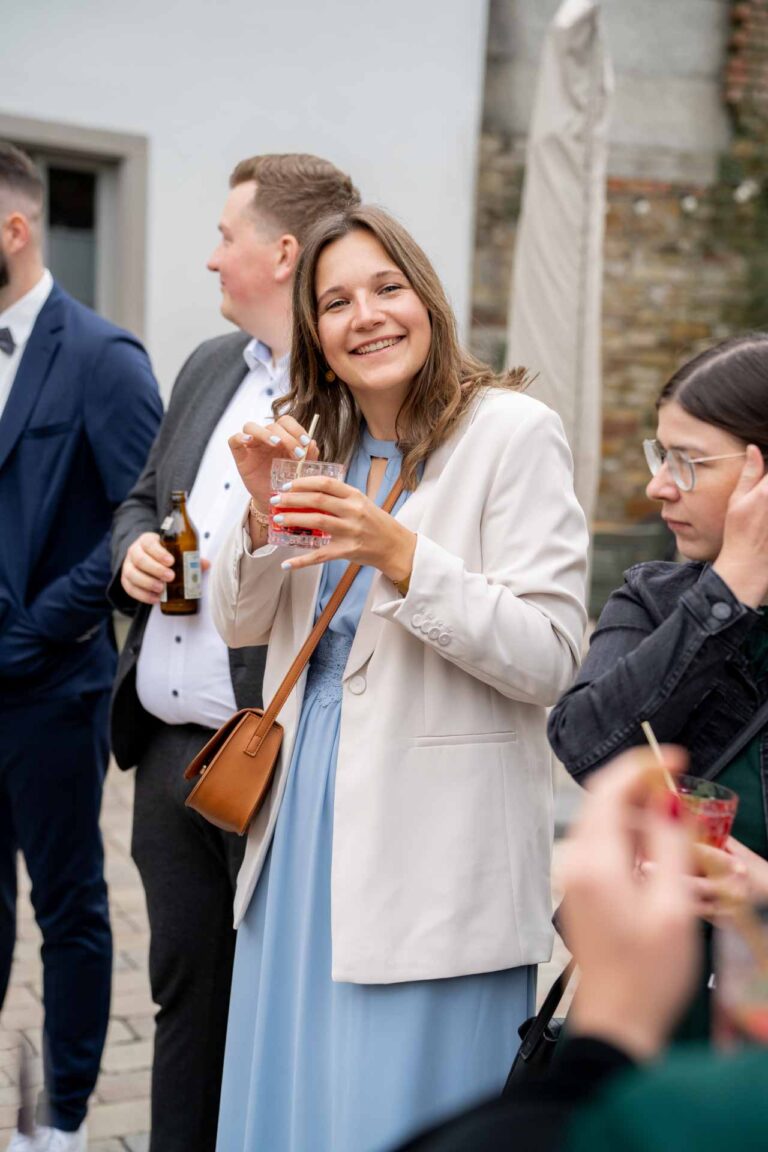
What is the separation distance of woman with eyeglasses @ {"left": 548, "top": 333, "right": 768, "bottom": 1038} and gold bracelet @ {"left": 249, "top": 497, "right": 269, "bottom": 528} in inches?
27.5

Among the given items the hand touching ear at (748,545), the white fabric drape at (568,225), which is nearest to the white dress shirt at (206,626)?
the hand touching ear at (748,545)

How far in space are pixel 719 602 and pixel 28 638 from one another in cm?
201

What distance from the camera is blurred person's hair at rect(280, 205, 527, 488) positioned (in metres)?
2.30

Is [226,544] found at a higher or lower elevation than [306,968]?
higher

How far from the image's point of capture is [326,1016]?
2264mm

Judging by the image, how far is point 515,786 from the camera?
221 centimetres

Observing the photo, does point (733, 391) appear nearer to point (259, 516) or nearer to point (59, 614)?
point (259, 516)

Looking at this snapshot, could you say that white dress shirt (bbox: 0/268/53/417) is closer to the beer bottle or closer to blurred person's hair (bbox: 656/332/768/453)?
the beer bottle

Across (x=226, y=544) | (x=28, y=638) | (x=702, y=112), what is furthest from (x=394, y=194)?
(x=226, y=544)

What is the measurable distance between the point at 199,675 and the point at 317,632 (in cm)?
57

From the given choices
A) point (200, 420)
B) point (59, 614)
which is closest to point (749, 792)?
point (200, 420)

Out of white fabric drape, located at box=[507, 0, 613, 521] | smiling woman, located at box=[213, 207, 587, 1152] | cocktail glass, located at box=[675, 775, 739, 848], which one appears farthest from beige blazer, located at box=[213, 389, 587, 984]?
white fabric drape, located at box=[507, 0, 613, 521]

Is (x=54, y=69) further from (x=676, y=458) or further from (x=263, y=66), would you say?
(x=676, y=458)

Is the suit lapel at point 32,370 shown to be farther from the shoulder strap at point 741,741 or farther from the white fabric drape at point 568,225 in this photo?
the white fabric drape at point 568,225
